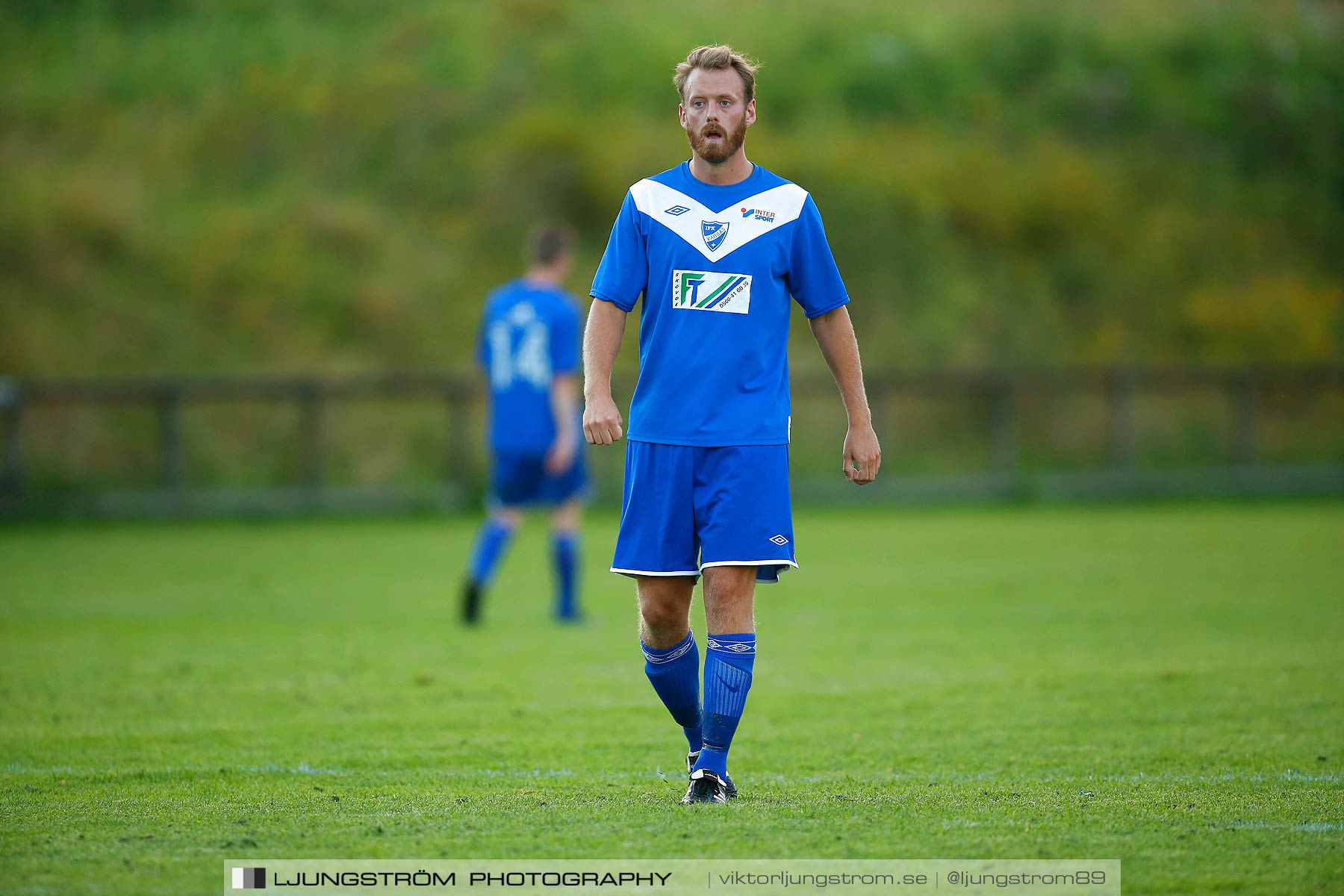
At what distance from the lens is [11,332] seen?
23.0 m

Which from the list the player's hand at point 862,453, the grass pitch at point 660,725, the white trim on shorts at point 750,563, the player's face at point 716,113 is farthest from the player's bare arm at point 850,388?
the grass pitch at point 660,725

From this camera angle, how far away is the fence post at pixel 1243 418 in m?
22.2

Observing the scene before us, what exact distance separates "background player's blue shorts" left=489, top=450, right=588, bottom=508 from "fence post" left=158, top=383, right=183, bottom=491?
35.7ft

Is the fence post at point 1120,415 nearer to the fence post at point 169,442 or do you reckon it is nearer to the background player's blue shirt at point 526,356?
the fence post at point 169,442

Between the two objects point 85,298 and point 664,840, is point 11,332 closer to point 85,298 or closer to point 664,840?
point 85,298

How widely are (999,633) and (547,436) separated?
3115 mm

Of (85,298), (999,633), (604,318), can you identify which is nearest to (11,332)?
(85,298)

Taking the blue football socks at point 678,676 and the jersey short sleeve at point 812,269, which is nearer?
the jersey short sleeve at point 812,269

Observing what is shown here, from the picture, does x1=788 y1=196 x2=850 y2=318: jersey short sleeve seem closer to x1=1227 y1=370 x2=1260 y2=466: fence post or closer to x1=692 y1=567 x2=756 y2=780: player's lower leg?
x1=692 y1=567 x2=756 y2=780: player's lower leg

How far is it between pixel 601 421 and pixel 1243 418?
1966 cm

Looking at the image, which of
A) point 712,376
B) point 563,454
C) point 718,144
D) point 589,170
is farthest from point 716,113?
point 589,170

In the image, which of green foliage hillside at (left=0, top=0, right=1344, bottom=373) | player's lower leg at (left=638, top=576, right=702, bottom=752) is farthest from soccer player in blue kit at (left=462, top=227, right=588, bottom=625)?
green foliage hillside at (left=0, top=0, right=1344, bottom=373)

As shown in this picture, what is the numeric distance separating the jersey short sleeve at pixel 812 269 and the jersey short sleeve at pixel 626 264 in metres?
0.46

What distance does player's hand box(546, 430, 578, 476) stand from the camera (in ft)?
31.5
